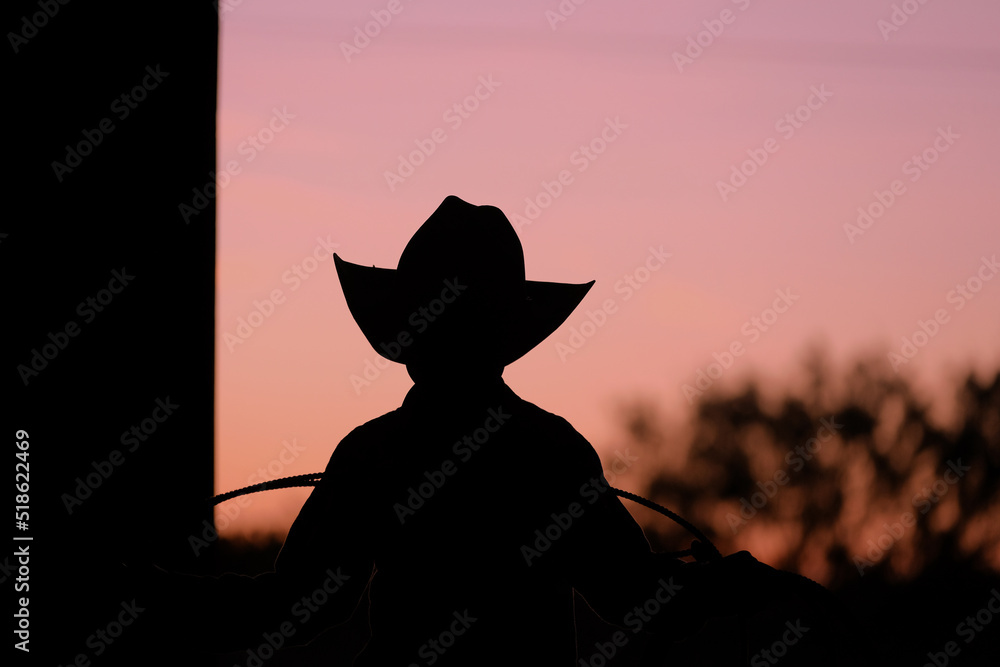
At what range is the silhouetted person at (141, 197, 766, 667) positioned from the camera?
2.50 m

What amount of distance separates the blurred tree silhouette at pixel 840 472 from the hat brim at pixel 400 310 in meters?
19.2

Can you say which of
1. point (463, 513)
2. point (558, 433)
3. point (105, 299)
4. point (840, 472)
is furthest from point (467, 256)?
point (840, 472)

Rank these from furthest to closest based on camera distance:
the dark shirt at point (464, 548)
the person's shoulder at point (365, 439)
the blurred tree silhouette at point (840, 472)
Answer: the blurred tree silhouette at point (840, 472), the person's shoulder at point (365, 439), the dark shirt at point (464, 548)

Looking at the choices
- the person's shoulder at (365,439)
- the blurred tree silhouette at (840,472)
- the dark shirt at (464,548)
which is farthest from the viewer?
the blurred tree silhouette at (840,472)

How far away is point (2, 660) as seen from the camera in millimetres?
2428

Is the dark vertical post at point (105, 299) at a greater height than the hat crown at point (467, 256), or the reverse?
the hat crown at point (467, 256)

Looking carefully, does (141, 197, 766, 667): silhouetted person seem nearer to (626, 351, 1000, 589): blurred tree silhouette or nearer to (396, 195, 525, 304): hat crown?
(396, 195, 525, 304): hat crown

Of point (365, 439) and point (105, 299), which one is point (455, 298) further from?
point (105, 299)

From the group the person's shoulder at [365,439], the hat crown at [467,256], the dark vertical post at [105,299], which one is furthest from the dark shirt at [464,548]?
the dark vertical post at [105,299]

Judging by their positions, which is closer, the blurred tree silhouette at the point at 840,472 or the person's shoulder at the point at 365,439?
the person's shoulder at the point at 365,439

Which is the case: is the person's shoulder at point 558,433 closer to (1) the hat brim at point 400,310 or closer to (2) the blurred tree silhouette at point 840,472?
(1) the hat brim at point 400,310

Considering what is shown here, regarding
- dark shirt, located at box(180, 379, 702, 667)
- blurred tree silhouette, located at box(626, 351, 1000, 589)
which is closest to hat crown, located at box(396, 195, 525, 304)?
dark shirt, located at box(180, 379, 702, 667)

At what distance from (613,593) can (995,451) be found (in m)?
21.1

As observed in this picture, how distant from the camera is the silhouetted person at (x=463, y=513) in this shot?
8.20 ft
